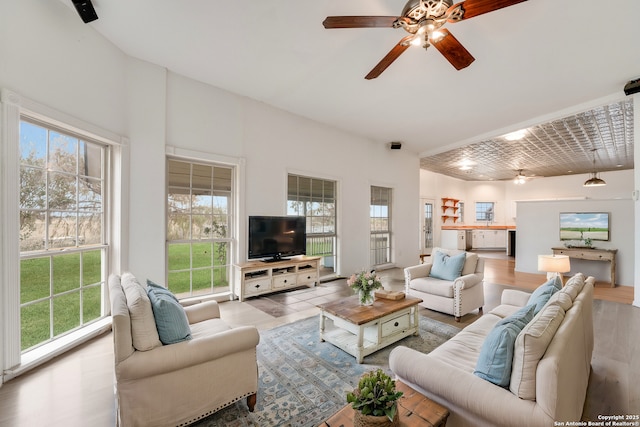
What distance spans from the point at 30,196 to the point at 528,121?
23.9 ft

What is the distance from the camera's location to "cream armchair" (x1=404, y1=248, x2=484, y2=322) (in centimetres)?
342

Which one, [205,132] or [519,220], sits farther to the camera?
[519,220]

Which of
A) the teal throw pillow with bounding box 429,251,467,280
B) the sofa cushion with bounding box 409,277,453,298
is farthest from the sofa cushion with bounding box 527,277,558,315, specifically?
the teal throw pillow with bounding box 429,251,467,280

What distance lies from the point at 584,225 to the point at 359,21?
709cm

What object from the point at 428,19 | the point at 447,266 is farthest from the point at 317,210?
the point at 428,19

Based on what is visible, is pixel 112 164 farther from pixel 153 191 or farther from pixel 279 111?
pixel 279 111

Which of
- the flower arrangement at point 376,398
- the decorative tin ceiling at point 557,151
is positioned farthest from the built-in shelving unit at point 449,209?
the flower arrangement at point 376,398

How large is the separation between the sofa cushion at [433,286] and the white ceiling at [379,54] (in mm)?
2823

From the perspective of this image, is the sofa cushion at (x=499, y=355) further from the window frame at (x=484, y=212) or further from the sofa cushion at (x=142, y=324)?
the window frame at (x=484, y=212)

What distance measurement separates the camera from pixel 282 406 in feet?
6.15

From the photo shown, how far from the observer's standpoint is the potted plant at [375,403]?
111cm

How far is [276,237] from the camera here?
4.61 meters

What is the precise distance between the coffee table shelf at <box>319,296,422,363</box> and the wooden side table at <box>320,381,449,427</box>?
1047 mm

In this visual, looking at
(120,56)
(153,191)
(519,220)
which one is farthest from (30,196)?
(519,220)
